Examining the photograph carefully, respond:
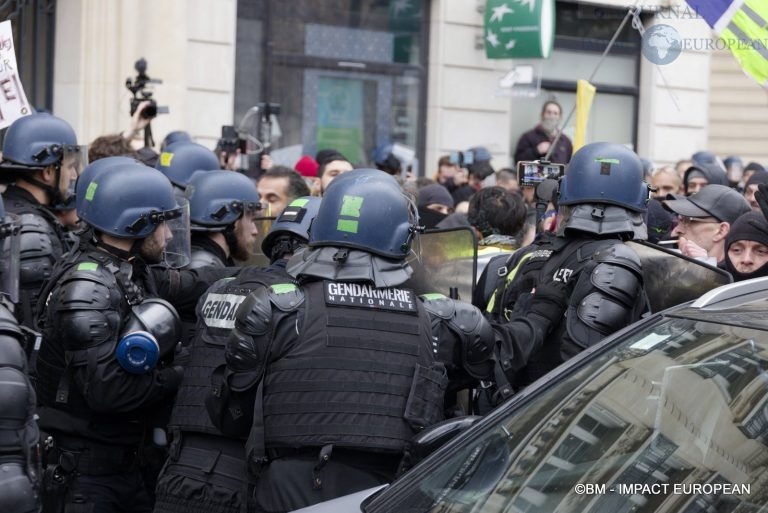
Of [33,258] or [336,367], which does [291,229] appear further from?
[33,258]

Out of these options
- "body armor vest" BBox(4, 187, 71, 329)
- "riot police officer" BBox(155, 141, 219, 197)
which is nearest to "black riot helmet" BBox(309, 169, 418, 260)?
"body armor vest" BBox(4, 187, 71, 329)

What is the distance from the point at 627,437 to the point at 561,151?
32.5ft

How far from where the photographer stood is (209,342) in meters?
4.29

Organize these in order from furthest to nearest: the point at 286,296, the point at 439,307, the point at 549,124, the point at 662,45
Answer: the point at 549,124 → the point at 662,45 → the point at 439,307 → the point at 286,296

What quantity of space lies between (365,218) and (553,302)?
3.35ft

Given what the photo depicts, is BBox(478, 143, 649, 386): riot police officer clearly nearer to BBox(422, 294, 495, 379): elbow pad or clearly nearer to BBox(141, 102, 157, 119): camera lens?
BBox(422, 294, 495, 379): elbow pad

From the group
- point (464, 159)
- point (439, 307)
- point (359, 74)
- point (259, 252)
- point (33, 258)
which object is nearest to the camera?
point (439, 307)

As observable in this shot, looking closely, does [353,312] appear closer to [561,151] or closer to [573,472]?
[573,472]

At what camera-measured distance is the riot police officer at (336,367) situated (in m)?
3.69

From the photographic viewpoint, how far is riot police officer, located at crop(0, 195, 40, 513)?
3.33 metres

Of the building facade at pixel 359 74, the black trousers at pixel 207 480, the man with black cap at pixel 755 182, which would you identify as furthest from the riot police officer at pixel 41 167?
the building facade at pixel 359 74

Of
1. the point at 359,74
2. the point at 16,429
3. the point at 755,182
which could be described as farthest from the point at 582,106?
the point at 359,74

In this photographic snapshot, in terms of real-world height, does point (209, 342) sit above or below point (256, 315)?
below

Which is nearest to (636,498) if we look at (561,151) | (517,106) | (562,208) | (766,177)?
(562,208)
